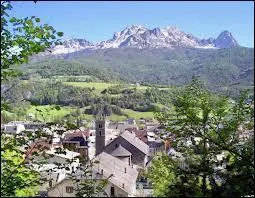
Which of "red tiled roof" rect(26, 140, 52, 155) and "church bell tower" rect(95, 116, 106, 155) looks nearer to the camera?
"red tiled roof" rect(26, 140, 52, 155)

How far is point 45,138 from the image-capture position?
8.62 metres

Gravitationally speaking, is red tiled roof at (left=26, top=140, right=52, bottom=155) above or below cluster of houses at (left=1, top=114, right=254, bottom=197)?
above

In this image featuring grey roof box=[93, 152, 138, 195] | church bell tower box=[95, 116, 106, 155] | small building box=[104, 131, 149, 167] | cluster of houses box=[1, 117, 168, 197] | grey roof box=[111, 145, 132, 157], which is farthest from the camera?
church bell tower box=[95, 116, 106, 155]

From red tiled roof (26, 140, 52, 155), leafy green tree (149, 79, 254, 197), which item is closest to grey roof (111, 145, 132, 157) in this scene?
leafy green tree (149, 79, 254, 197)

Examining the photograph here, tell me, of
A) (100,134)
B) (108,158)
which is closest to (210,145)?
(108,158)

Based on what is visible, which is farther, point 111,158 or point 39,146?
point 111,158

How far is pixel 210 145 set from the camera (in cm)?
891

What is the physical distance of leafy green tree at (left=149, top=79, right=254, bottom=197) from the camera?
7.13 metres

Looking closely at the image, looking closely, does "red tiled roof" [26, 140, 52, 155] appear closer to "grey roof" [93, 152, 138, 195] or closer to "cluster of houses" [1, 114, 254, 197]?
"cluster of houses" [1, 114, 254, 197]

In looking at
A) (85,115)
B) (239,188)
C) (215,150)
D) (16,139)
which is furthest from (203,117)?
(85,115)

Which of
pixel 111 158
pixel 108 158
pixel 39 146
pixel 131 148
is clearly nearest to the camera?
pixel 39 146

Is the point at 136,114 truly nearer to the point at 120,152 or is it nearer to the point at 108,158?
the point at 120,152

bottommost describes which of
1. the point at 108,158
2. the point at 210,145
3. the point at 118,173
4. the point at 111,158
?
the point at 118,173

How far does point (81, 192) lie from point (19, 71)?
237cm
